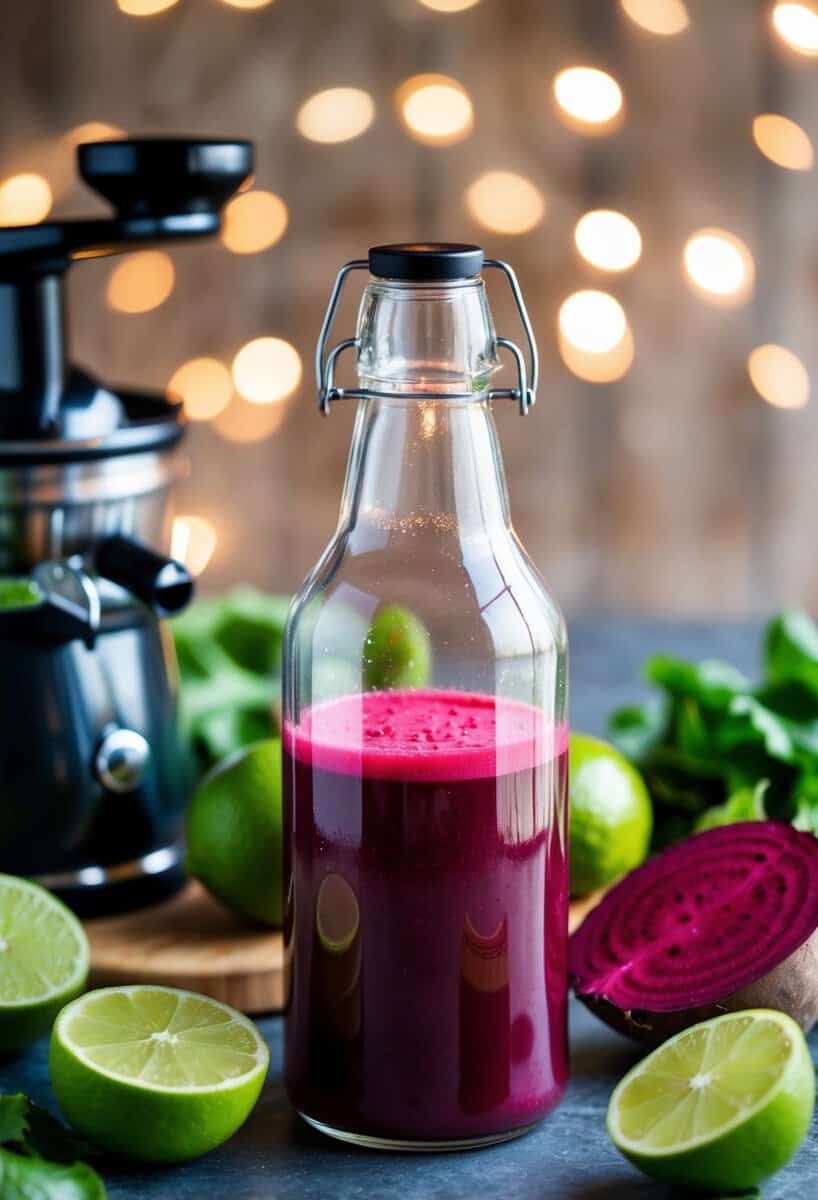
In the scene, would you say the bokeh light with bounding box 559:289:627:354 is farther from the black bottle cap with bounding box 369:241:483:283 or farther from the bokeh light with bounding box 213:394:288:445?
the black bottle cap with bounding box 369:241:483:283

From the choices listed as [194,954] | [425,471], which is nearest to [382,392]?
[425,471]

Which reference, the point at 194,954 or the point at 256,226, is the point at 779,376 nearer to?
the point at 256,226

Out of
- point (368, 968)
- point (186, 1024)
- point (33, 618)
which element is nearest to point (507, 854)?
point (368, 968)

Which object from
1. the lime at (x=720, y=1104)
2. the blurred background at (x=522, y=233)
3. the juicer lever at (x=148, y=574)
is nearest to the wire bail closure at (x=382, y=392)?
the juicer lever at (x=148, y=574)

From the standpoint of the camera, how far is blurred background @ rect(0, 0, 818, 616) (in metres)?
2.06

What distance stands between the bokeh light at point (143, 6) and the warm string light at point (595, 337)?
0.63 m

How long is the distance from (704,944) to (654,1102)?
0.15 meters

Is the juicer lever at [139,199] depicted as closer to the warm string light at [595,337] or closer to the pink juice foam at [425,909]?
the pink juice foam at [425,909]

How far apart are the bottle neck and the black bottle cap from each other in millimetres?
70

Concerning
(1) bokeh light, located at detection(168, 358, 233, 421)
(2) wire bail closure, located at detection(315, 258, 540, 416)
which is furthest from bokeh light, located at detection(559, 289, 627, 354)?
(2) wire bail closure, located at detection(315, 258, 540, 416)

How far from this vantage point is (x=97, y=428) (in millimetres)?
1121

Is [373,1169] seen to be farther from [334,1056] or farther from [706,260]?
[706,260]

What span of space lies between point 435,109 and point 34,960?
142 centimetres

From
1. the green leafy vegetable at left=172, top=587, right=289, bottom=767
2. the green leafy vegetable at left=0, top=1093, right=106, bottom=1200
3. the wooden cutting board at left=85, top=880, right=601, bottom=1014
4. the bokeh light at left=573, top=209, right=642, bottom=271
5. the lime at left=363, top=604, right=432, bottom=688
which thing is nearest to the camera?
the green leafy vegetable at left=0, top=1093, right=106, bottom=1200
